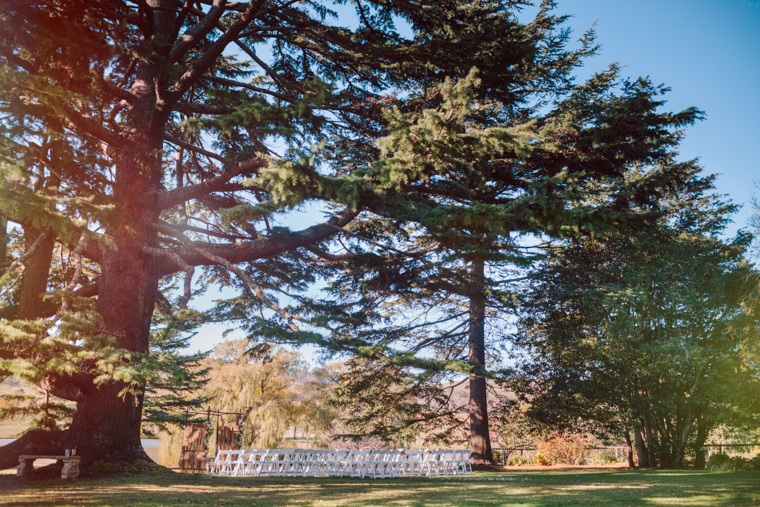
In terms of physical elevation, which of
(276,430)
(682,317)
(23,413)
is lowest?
(276,430)

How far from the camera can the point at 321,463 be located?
13344 millimetres

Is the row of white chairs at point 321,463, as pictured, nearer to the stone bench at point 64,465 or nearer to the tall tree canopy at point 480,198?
the tall tree canopy at point 480,198

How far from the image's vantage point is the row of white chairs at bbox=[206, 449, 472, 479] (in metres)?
12.9

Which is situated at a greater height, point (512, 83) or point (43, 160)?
point (512, 83)

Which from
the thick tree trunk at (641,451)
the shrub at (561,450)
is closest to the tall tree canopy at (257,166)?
the thick tree trunk at (641,451)

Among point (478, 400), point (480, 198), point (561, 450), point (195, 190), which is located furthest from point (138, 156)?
point (561, 450)

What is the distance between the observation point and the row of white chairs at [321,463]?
42.3ft

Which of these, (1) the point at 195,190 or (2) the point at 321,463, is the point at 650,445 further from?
(1) the point at 195,190

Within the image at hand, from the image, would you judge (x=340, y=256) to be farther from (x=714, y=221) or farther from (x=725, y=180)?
(x=725, y=180)

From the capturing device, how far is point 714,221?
2072cm

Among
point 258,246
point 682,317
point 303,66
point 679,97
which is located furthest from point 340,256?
point 682,317

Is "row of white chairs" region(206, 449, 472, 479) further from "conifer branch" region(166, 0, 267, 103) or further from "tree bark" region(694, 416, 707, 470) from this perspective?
"tree bark" region(694, 416, 707, 470)

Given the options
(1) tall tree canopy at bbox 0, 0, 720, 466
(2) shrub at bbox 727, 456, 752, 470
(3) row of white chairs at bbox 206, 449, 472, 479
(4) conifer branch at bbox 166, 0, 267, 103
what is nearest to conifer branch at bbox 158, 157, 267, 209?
(1) tall tree canopy at bbox 0, 0, 720, 466

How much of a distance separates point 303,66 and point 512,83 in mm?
5633
